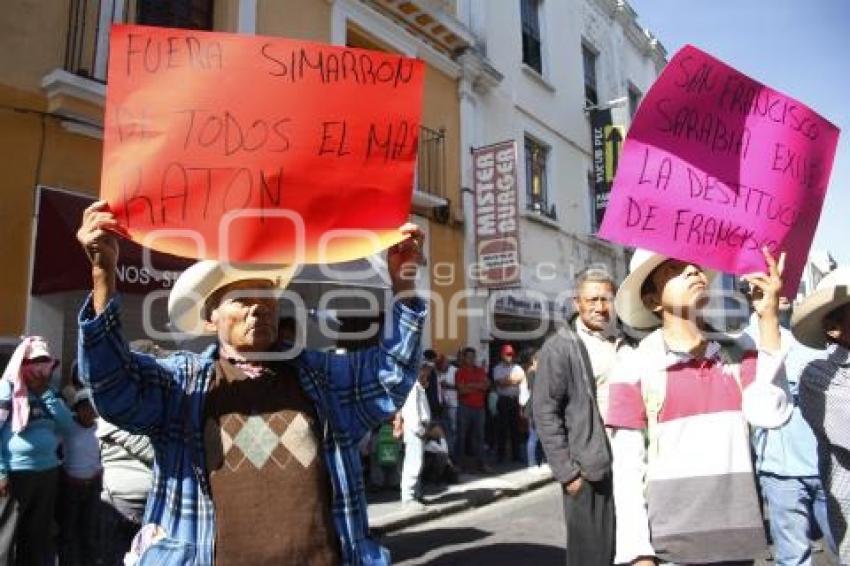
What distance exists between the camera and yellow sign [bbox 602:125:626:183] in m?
16.0

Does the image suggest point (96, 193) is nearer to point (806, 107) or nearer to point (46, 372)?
point (46, 372)

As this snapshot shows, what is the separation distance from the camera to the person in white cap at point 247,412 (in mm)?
1896

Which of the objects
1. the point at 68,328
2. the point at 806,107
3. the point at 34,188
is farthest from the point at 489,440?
the point at 806,107

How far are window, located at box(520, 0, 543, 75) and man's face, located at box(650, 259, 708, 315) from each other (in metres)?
13.4

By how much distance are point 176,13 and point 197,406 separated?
25.3 ft

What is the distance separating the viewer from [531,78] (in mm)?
15031

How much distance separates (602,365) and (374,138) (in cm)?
207

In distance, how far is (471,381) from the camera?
A: 10.9 meters

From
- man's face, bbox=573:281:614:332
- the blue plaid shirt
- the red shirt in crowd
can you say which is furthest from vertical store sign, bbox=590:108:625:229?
the blue plaid shirt

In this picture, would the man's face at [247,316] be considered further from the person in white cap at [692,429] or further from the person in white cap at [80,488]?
the person in white cap at [80,488]

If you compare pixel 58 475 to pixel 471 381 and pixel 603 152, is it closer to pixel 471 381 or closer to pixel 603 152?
pixel 471 381

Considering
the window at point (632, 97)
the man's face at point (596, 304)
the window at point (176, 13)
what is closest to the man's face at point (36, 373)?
the man's face at point (596, 304)

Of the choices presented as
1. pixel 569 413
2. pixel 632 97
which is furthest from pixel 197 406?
pixel 632 97

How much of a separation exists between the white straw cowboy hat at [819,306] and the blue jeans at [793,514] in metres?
1.56
